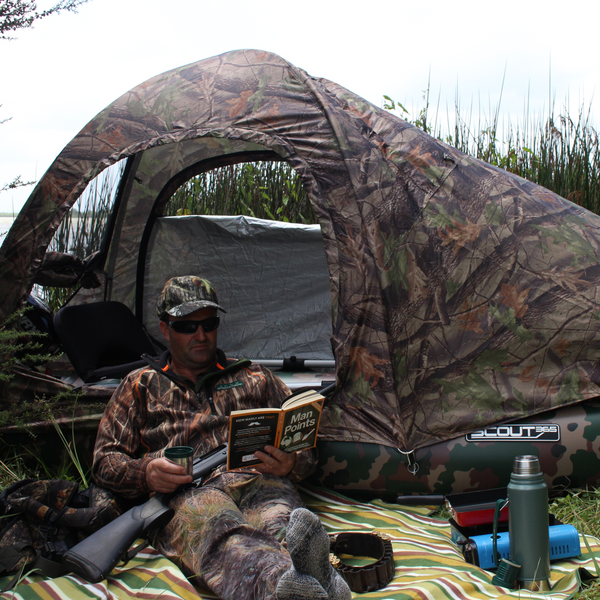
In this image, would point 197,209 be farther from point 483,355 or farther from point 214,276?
point 483,355

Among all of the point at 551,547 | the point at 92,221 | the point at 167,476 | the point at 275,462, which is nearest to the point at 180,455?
the point at 167,476

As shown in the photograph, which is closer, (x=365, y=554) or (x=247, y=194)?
(x=365, y=554)

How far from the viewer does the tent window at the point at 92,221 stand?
4438mm

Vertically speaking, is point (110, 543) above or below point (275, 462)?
below

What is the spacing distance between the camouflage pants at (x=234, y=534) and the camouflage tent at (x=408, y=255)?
0.65 metres

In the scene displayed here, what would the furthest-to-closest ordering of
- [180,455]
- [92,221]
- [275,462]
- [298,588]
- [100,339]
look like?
[92,221]
[100,339]
[275,462]
[180,455]
[298,588]

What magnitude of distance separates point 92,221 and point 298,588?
358 centimetres

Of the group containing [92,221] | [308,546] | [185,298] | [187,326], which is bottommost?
[308,546]

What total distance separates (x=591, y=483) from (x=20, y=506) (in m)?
2.52

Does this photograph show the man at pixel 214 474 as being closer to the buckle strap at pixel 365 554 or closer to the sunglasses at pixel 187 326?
the sunglasses at pixel 187 326

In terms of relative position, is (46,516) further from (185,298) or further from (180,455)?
(185,298)

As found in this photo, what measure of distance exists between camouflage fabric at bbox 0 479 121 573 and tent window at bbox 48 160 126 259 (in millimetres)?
2339

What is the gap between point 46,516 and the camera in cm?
240

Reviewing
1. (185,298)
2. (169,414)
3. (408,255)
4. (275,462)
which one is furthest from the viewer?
(408,255)
